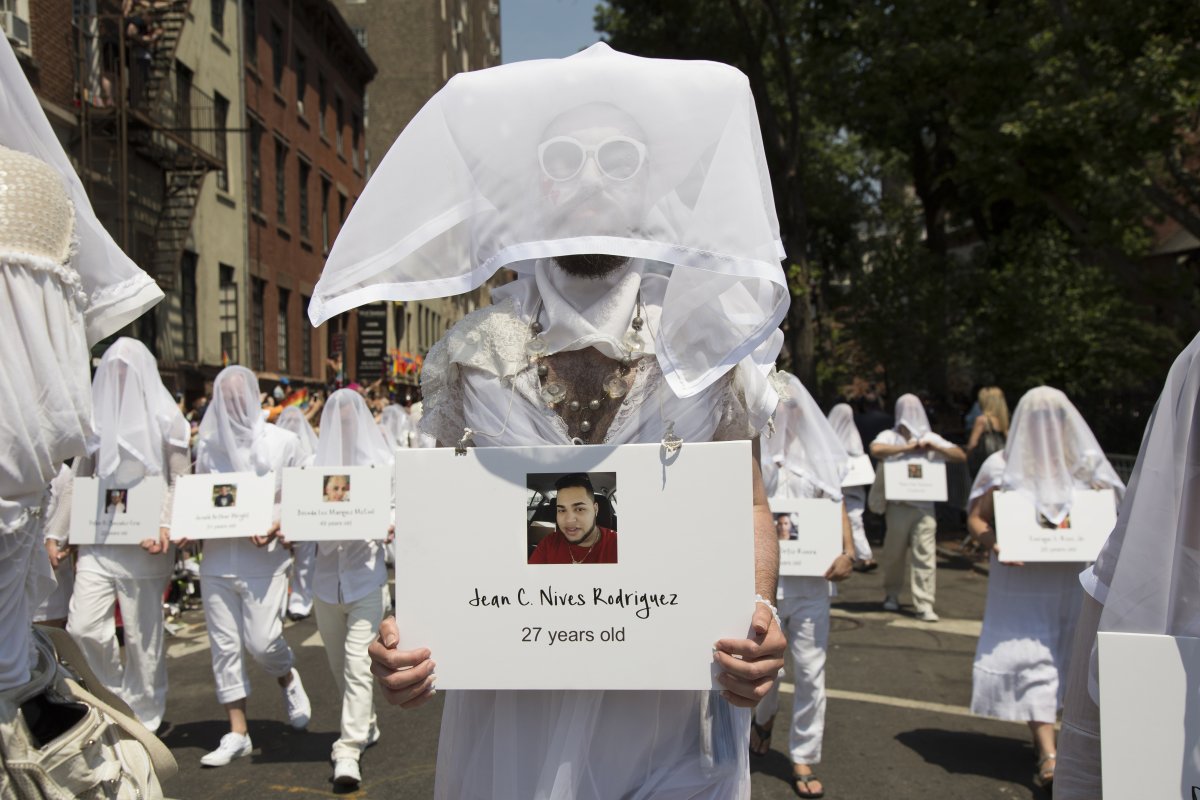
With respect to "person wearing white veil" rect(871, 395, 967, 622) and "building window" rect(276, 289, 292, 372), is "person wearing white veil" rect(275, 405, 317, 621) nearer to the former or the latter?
"person wearing white veil" rect(871, 395, 967, 622)

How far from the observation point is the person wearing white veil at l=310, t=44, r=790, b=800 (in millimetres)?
2135

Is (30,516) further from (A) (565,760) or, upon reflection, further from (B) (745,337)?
(B) (745,337)

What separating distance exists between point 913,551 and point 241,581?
6.61 metres

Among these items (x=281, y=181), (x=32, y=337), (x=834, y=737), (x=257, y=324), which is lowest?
(x=834, y=737)

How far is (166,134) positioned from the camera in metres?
19.7

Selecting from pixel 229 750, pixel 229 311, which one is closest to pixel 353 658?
pixel 229 750

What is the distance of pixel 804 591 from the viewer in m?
6.13

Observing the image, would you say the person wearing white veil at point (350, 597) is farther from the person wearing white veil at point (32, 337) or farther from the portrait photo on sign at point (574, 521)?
the portrait photo on sign at point (574, 521)

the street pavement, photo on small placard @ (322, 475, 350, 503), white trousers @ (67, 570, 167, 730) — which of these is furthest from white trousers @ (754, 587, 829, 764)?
white trousers @ (67, 570, 167, 730)

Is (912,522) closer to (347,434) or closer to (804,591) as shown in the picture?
(804,591)

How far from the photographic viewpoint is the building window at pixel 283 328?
94.2 ft

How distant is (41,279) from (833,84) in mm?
15822

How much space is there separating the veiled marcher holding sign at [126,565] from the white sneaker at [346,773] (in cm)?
140

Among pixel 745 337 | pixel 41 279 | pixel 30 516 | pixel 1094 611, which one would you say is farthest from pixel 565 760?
pixel 41 279
